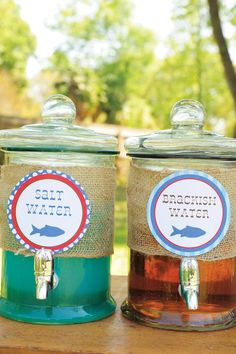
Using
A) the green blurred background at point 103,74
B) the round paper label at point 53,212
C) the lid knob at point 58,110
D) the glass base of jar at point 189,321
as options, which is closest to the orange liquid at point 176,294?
the glass base of jar at point 189,321

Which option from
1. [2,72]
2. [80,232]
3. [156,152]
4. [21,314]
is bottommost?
[21,314]

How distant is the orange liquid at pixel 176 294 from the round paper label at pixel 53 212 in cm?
10

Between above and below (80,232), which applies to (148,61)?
above

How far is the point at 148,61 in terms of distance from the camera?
13.1m

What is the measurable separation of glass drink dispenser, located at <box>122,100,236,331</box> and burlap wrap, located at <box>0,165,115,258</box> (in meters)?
0.05

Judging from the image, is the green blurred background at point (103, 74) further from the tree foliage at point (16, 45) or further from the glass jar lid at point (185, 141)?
the glass jar lid at point (185, 141)

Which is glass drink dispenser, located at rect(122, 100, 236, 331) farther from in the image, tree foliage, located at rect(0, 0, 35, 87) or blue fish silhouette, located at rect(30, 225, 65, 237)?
tree foliage, located at rect(0, 0, 35, 87)

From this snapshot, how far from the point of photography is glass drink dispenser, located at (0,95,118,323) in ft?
2.59

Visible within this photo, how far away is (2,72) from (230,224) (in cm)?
1309

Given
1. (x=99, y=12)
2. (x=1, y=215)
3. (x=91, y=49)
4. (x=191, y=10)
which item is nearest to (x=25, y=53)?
(x=91, y=49)

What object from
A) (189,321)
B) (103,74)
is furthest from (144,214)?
(103,74)

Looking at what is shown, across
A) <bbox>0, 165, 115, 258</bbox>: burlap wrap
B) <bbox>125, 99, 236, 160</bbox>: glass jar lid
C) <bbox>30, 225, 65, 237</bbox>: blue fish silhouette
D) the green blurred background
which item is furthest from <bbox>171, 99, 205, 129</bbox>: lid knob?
the green blurred background

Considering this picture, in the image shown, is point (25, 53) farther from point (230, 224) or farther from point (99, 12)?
point (230, 224)

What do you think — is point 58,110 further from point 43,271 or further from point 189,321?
point 189,321
